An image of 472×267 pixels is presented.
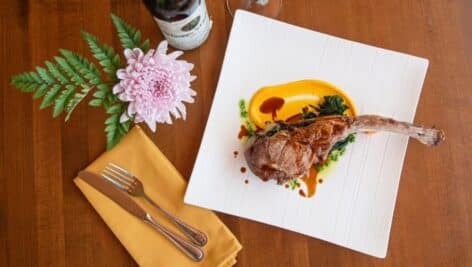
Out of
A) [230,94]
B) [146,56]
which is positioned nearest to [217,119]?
[230,94]

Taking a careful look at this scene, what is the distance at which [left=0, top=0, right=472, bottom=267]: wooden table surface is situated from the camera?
2.31 feet

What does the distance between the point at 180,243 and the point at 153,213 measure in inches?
2.7

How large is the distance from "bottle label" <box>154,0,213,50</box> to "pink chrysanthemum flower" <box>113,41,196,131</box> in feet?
0.11

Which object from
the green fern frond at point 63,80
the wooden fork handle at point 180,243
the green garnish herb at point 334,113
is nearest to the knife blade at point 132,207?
the wooden fork handle at point 180,243

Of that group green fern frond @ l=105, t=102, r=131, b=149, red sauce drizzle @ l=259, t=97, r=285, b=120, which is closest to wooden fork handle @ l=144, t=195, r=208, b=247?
green fern frond @ l=105, t=102, r=131, b=149

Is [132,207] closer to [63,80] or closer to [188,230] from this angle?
[188,230]

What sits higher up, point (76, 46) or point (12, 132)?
point (76, 46)

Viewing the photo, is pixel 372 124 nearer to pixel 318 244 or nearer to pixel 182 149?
pixel 318 244

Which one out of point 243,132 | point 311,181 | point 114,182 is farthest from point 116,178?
point 311,181

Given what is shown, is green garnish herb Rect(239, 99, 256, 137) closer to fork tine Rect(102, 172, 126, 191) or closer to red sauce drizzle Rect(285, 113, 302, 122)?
red sauce drizzle Rect(285, 113, 302, 122)

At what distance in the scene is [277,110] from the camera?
0.74m

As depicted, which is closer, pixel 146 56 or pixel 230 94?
pixel 146 56

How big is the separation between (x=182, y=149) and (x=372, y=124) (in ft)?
1.05

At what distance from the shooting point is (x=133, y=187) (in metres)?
0.70
